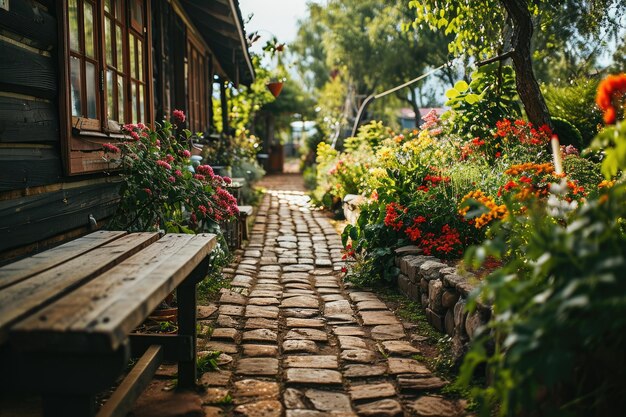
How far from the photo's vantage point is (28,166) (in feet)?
10.8

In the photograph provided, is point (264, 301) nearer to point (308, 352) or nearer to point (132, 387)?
point (308, 352)

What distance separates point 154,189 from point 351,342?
1.78 meters

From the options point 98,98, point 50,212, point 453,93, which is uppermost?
point 453,93

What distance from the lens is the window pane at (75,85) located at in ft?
13.2

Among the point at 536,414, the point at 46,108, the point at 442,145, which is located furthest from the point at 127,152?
the point at 442,145

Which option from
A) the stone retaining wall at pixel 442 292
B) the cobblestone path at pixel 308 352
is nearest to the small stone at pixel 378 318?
the cobblestone path at pixel 308 352

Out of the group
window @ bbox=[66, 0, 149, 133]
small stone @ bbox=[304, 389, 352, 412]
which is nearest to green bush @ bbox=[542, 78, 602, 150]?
window @ bbox=[66, 0, 149, 133]

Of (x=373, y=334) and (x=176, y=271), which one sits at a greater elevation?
(x=176, y=271)

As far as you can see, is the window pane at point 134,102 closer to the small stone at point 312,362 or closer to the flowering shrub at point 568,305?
the small stone at point 312,362

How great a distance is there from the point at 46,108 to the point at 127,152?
94 cm

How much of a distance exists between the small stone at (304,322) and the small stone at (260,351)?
0.50 m

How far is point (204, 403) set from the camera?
9.81 ft

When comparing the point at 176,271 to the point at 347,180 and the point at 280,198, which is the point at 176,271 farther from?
the point at 280,198

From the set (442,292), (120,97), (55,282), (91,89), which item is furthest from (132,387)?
(120,97)
